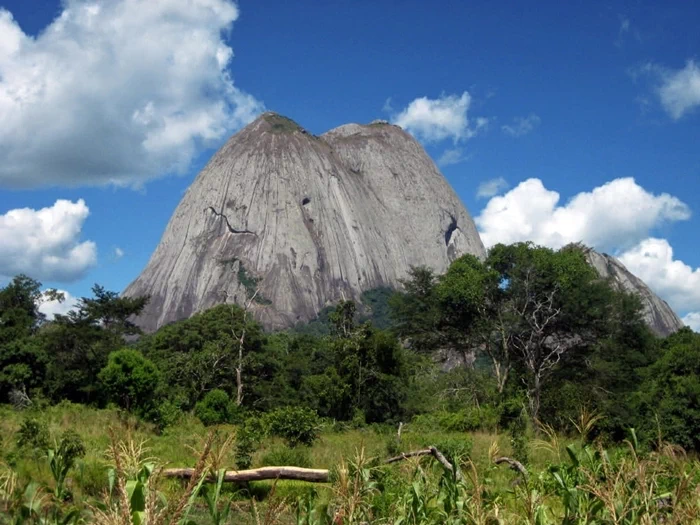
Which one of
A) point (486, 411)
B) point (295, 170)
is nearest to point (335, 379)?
point (486, 411)

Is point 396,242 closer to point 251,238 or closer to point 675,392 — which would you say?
point 251,238

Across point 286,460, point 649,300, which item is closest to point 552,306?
point 286,460

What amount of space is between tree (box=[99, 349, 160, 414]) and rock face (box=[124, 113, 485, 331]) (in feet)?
200

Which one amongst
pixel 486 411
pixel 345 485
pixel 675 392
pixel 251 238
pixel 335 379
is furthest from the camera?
pixel 251 238

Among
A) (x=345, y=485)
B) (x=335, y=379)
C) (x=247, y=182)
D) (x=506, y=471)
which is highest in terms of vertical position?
(x=247, y=182)

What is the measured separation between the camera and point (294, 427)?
1570 cm

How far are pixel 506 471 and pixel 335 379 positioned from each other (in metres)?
14.3

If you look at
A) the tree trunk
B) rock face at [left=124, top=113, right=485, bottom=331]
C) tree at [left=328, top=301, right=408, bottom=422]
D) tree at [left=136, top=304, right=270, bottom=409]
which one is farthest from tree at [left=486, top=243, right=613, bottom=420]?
rock face at [left=124, top=113, right=485, bottom=331]

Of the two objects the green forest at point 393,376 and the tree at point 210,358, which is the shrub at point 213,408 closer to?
the green forest at point 393,376

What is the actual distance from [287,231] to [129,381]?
237 feet

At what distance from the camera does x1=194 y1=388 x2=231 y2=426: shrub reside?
72.3 feet

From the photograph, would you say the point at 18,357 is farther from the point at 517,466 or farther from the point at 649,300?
the point at 649,300

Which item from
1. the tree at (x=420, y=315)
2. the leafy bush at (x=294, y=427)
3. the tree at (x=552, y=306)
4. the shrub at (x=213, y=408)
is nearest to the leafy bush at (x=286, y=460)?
the leafy bush at (x=294, y=427)

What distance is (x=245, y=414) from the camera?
74.4ft
